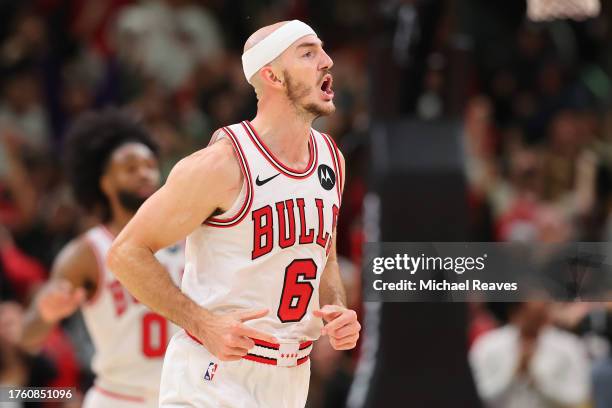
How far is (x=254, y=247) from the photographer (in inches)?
201

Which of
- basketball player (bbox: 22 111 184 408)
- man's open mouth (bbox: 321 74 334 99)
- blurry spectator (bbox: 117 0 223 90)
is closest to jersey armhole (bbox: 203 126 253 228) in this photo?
man's open mouth (bbox: 321 74 334 99)

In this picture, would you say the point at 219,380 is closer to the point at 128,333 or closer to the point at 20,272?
the point at 128,333

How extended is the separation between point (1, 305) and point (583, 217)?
4824mm

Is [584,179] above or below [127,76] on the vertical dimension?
below

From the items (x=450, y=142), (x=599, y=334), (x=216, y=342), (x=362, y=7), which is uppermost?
(x=362, y=7)

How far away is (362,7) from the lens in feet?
42.3

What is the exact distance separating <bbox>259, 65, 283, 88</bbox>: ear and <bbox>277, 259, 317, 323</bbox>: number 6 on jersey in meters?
0.73

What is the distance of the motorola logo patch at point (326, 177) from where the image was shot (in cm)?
532

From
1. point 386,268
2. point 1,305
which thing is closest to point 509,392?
point 386,268

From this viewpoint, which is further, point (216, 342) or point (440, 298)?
point (440, 298)

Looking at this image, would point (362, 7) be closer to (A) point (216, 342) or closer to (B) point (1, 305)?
(B) point (1, 305)

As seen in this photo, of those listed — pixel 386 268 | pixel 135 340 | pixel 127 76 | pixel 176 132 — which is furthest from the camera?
pixel 127 76

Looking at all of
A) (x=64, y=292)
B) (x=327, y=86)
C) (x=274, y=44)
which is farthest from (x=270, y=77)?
(x=64, y=292)

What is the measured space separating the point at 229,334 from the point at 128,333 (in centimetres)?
214
